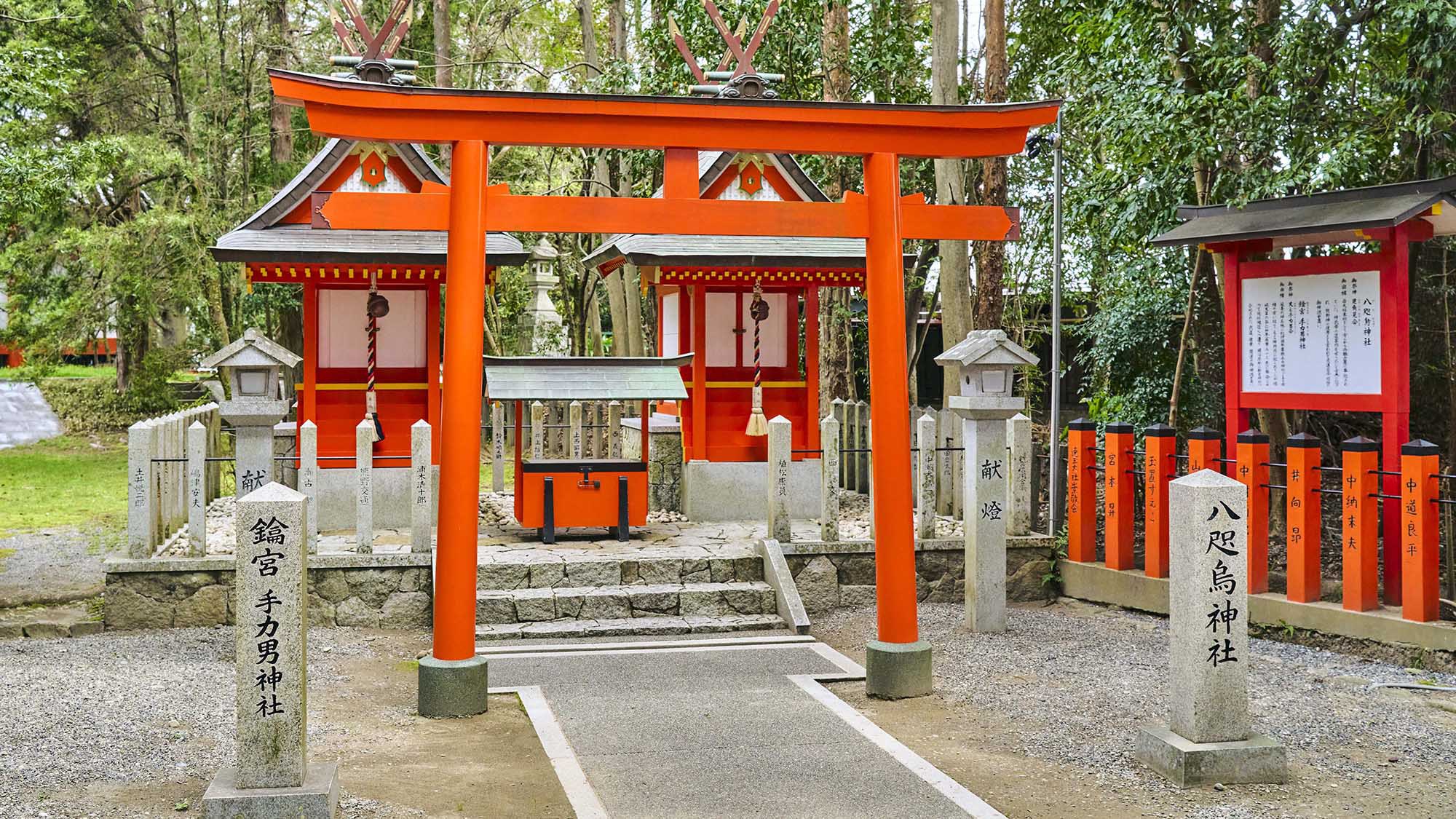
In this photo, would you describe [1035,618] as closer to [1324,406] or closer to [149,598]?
[1324,406]

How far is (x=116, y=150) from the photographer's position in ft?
53.4

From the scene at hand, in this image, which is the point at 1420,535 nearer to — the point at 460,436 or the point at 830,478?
the point at 830,478

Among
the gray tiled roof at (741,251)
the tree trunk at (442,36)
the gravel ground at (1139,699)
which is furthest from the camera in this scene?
the tree trunk at (442,36)

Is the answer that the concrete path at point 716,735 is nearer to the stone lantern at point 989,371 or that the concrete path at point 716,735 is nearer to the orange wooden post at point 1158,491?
the stone lantern at point 989,371

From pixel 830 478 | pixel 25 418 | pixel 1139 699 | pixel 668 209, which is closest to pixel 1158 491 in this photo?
pixel 830 478

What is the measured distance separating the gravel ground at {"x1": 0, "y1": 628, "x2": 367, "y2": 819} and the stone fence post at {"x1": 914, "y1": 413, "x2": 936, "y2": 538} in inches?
201

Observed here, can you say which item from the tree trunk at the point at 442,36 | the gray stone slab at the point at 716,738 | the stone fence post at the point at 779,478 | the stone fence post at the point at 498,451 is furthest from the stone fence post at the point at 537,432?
the tree trunk at the point at 442,36

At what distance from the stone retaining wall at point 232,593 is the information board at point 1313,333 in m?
7.29

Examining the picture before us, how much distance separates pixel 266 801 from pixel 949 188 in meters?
11.5

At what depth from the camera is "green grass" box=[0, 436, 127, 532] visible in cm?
1673

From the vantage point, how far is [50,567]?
1303cm

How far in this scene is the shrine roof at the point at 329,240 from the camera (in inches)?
446

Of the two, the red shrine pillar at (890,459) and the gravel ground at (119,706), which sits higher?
the red shrine pillar at (890,459)

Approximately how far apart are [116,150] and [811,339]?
10334 mm
